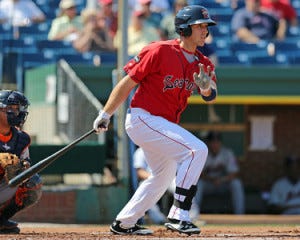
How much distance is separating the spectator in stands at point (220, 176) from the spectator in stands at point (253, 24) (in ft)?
6.00

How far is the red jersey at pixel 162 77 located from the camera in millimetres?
6848

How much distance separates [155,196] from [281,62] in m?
7.25

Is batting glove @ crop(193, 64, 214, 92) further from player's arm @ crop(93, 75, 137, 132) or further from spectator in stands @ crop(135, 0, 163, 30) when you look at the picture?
spectator in stands @ crop(135, 0, 163, 30)

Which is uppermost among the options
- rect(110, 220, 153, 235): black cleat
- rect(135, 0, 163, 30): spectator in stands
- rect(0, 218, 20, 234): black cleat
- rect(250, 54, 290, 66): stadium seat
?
rect(135, 0, 163, 30): spectator in stands

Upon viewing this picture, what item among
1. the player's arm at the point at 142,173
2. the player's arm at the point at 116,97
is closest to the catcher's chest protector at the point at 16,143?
the player's arm at the point at 116,97

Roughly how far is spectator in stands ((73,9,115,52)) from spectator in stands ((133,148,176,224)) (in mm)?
2243

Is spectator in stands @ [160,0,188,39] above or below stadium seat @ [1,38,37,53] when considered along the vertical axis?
above

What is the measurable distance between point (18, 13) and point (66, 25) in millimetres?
743

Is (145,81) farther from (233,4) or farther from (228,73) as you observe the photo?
(233,4)

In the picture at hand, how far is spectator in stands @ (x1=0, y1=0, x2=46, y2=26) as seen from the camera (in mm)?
14062

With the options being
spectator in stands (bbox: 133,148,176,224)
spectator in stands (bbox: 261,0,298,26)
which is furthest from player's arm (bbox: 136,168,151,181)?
spectator in stands (bbox: 261,0,298,26)

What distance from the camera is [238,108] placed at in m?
14.4

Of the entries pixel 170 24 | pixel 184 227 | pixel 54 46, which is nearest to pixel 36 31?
pixel 54 46

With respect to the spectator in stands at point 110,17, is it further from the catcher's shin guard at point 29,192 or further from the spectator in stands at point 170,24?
the catcher's shin guard at point 29,192
